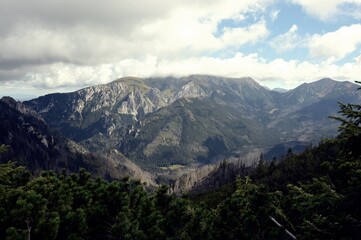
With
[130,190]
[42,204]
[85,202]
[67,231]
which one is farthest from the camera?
[130,190]

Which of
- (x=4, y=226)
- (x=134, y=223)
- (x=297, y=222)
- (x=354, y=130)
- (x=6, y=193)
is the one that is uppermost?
(x=354, y=130)

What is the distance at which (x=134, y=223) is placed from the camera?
98.7 feet

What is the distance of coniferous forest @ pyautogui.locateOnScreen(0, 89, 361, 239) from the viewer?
19688mm

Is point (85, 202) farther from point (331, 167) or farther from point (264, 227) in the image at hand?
point (331, 167)

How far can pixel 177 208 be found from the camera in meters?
34.5

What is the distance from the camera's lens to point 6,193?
1017 inches

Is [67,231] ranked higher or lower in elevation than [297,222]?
higher

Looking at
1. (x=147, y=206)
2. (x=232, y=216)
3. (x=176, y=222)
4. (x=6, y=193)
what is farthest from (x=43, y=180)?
(x=232, y=216)

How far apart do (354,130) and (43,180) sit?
24.2 metres

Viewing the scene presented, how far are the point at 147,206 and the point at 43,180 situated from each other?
11211 millimetres

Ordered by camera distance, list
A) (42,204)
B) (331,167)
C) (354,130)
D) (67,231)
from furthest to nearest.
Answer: (67,231), (42,204), (331,167), (354,130)

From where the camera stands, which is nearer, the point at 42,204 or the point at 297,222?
the point at 42,204

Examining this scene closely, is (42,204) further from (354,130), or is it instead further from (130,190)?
(354,130)

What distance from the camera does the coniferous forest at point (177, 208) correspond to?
1969 cm
